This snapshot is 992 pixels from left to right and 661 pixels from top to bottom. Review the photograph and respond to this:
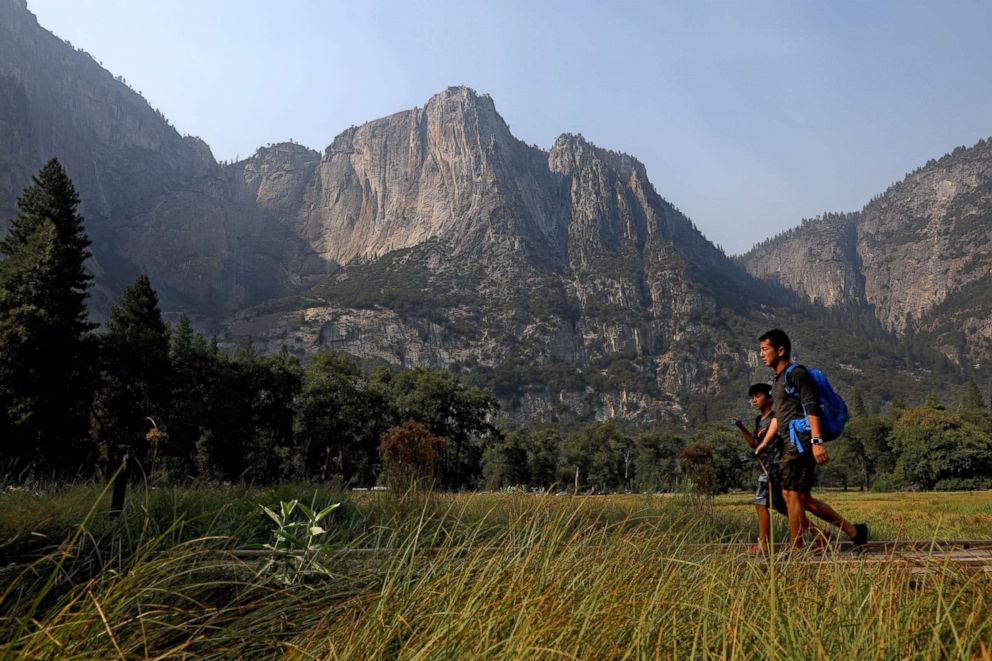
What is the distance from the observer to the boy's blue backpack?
526 centimetres

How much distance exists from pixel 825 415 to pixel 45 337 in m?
30.5

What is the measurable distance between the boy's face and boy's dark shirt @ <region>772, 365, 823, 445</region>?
57 cm

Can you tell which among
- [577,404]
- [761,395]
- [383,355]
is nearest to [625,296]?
[577,404]

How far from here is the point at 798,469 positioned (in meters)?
5.32

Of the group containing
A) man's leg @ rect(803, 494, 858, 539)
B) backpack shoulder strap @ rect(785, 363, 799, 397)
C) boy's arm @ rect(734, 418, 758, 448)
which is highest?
backpack shoulder strap @ rect(785, 363, 799, 397)

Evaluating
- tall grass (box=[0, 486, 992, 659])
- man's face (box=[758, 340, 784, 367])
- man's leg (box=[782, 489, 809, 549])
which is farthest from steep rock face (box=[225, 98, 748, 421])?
tall grass (box=[0, 486, 992, 659])

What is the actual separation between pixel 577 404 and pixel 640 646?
575 ft

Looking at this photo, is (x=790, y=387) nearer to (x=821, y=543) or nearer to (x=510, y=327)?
(x=821, y=543)

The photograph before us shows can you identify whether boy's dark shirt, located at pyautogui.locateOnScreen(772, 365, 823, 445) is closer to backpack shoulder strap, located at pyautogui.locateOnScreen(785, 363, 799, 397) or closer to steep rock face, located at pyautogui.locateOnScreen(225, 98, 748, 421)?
backpack shoulder strap, located at pyautogui.locateOnScreen(785, 363, 799, 397)

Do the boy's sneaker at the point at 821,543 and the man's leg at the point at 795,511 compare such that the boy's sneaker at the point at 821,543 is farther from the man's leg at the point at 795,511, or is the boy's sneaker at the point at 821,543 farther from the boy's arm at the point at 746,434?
the boy's arm at the point at 746,434

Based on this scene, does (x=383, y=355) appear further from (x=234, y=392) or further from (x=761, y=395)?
(x=761, y=395)

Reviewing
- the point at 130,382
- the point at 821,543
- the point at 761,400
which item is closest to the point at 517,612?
the point at 821,543

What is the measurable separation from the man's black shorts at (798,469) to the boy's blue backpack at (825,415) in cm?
6

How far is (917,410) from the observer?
245 ft
